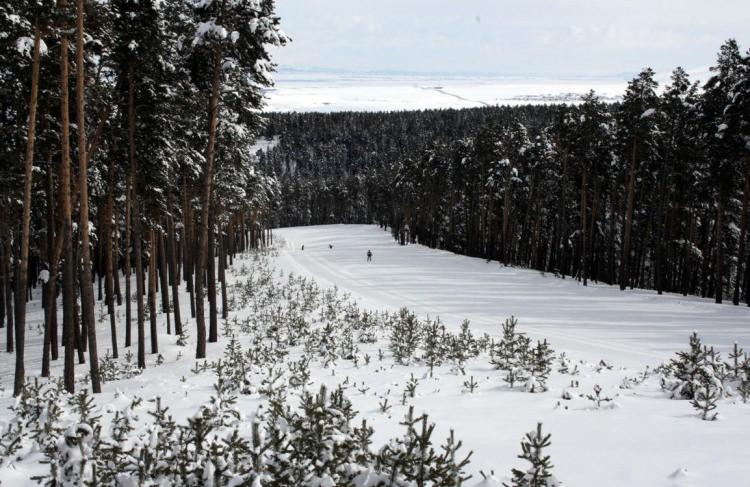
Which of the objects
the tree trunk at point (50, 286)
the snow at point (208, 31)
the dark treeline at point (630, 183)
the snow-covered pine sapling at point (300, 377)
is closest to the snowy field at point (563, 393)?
the snow-covered pine sapling at point (300, 377)

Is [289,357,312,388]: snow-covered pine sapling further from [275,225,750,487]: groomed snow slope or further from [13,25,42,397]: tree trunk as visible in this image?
[13,25,42,397]: tree trunk

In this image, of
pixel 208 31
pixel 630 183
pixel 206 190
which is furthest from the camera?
pixel 630 183

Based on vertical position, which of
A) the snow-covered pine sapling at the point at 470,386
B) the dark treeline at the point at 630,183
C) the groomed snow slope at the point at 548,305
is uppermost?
the dark treeline at the point at 630,183

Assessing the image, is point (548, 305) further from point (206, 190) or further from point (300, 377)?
point (300, 377)

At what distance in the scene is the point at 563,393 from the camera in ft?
26.9

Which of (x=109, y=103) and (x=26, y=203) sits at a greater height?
(x=109, y=103)

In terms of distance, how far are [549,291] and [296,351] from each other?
2347 cm

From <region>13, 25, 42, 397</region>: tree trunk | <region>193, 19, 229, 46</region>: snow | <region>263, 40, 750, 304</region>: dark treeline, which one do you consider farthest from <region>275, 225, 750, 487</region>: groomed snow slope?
<region>13, 25, 42, 397</region>: tree trunk

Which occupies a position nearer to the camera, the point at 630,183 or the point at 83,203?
the point at 83,203

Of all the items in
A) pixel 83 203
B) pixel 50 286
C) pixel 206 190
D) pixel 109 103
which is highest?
pixel 109 103

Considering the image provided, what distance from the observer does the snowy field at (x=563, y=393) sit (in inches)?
197

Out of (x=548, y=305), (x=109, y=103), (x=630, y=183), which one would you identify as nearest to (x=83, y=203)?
(x=109, y=103)

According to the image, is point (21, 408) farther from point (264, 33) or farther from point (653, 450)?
point (264, 33)

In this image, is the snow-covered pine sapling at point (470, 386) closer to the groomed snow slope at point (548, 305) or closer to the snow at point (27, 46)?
the groomed snow slope at point (548, 305)
